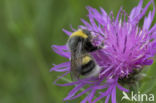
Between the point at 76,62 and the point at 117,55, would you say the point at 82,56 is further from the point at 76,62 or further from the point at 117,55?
the point at 117,55

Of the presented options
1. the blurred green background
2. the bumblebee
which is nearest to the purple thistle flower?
the bumblebee

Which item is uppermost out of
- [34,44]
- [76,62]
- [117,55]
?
[34,44]

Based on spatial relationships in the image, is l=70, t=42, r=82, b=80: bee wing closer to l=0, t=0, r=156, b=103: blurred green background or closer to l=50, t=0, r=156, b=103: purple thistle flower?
l=50, t=0, r=156, b=103: purple thistle flower

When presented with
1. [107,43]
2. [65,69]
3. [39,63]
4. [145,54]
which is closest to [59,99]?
[39,63]

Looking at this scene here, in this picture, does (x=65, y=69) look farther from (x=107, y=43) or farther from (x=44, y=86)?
(x=44, y=86)

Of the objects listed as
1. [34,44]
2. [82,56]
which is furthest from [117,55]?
[34,44]

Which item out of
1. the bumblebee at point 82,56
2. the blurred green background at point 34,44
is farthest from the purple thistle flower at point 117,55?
the blurred green background at point 34,44

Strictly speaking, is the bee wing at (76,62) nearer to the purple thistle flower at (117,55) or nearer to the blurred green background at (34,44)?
the purple thistle flower at (117,55)
